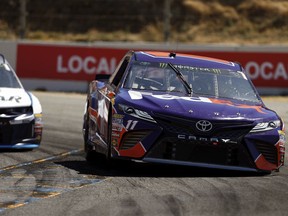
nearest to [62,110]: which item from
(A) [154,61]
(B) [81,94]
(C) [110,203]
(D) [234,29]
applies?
(B) [81,94]

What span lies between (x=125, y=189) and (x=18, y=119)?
3751mm

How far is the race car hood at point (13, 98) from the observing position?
1156cm

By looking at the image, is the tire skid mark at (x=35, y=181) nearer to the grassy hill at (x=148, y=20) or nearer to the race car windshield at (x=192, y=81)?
the race car windshield at (x=192, y=81)

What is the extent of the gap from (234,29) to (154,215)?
34403 millimetres

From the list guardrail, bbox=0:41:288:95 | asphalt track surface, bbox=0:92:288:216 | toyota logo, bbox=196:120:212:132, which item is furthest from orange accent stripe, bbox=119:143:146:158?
guardrail, bbox=0:41:288:95

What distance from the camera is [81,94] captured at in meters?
26.0

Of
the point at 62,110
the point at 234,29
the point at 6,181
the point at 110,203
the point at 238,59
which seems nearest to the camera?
the point at 110,203

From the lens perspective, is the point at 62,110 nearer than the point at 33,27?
Yes

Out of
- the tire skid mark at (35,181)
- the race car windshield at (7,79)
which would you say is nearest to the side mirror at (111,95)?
the tire skid mark at (35,181)

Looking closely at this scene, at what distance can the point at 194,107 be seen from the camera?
936cm

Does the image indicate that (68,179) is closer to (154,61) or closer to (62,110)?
(154,61)

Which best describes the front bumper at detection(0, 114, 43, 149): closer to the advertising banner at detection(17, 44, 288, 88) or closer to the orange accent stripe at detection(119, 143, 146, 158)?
the orange accent stripe at detection(119, 143, 146, 158)

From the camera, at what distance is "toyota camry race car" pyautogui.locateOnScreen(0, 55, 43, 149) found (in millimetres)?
11430

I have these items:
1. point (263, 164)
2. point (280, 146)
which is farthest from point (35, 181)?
point (280, 146)
